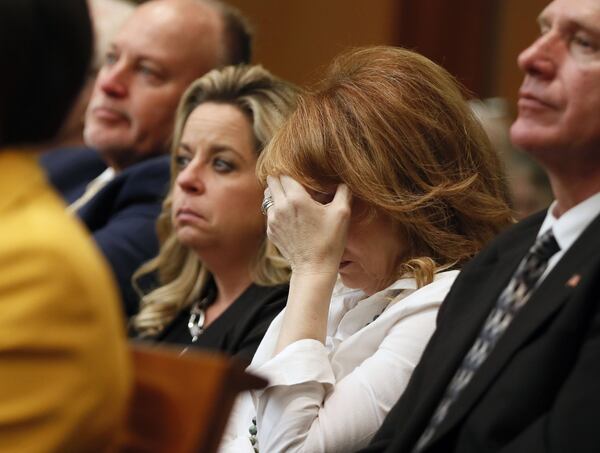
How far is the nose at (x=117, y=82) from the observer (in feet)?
12.1

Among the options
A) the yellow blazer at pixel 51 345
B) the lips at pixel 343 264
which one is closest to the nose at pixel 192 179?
the lips at pixel 343 264

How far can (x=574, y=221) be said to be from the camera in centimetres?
178

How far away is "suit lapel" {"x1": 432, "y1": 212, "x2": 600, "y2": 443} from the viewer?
1.65 metres

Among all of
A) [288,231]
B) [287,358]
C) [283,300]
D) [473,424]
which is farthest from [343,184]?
[473,424]

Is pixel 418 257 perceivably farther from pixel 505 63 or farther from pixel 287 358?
pixel 505 63

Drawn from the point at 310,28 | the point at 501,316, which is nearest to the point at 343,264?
the point at 501,316

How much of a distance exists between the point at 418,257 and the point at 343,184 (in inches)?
8.3

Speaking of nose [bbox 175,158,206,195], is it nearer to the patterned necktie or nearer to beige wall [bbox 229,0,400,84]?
the patterned necktie

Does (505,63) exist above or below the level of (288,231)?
below

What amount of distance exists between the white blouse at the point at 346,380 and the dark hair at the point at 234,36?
169cm

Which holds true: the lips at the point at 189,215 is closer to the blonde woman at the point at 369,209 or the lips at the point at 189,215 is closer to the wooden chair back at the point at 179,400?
the blonde woman at the point at 369,209

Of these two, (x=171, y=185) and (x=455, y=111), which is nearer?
(x=455, y=111)

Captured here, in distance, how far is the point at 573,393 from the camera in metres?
1.55

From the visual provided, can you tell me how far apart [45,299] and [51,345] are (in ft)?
0.16
